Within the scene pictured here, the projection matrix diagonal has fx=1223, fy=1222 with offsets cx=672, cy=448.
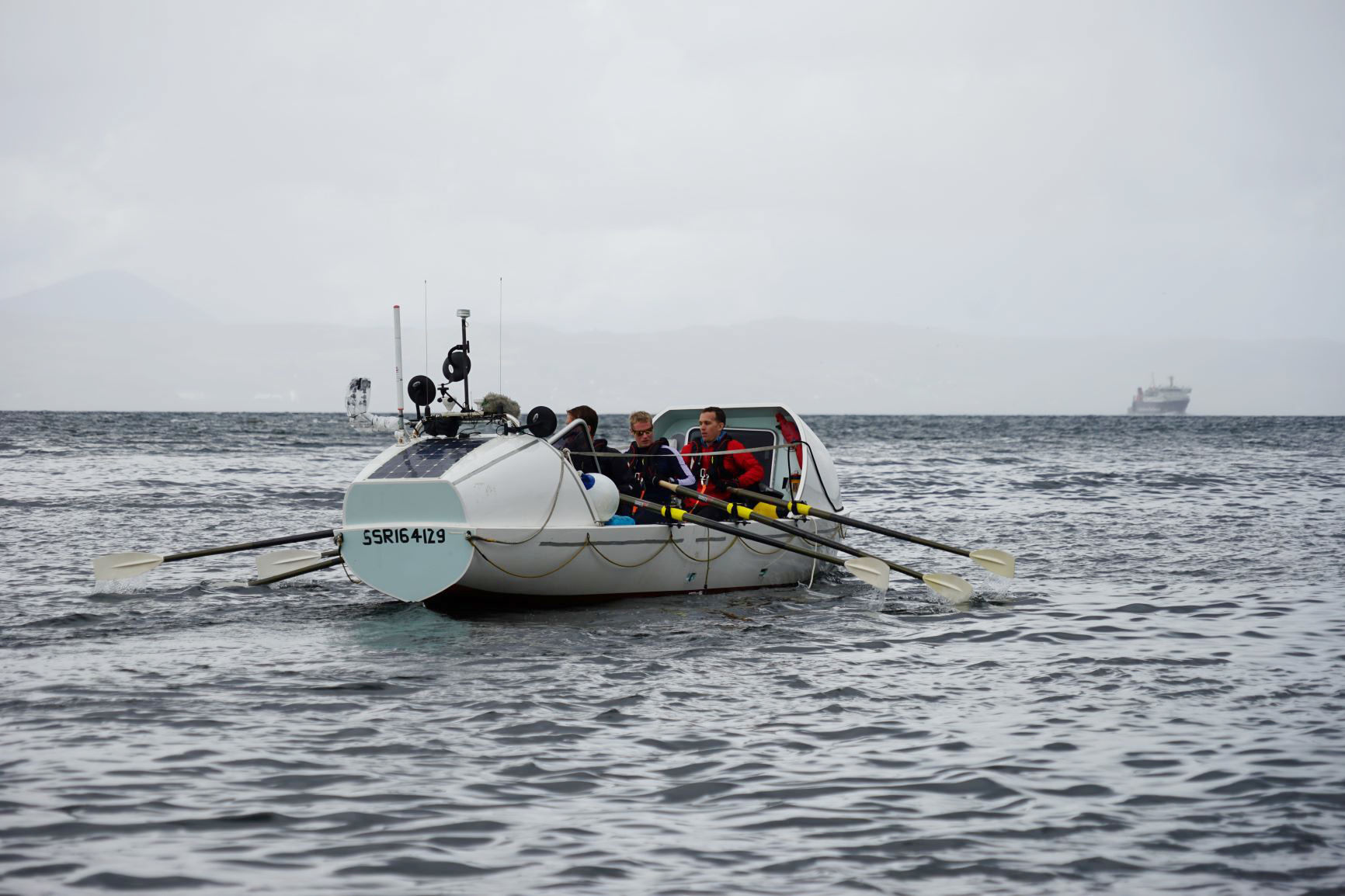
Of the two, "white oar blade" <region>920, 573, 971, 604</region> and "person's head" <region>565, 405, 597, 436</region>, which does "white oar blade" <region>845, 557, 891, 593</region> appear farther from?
"person's head" <region>565, 405, 597, 436</region>

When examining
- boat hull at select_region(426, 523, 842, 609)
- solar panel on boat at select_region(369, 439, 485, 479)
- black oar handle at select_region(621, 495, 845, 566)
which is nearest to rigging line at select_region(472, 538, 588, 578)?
boat hull at select_region(426, 523, 842, 609)

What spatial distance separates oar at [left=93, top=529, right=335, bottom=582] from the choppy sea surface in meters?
0.30

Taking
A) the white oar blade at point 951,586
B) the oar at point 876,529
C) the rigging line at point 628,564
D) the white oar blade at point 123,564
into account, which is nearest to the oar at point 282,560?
the white oar blade at point 123,564

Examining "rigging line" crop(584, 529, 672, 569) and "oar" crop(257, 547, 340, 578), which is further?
"oar" crop(257, 547, 340, 578)

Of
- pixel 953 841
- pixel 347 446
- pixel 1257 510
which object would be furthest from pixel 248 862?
pixel 347 446

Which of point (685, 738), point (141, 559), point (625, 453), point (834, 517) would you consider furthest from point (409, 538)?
point (834, 517)

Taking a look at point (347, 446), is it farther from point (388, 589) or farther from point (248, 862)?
point (248, 862)

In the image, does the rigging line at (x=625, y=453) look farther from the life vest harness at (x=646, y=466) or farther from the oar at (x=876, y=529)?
the oar at (x=876, y=529)

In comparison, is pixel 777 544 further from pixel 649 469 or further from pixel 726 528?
pixel 649 469

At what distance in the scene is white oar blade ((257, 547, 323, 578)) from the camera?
1398 cm

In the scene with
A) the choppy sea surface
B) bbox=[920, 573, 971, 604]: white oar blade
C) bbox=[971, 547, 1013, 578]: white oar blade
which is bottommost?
the choppy sea surface

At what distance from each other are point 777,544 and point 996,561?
2.82m

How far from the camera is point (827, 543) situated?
14172mm

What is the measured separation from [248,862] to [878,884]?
2879mm
